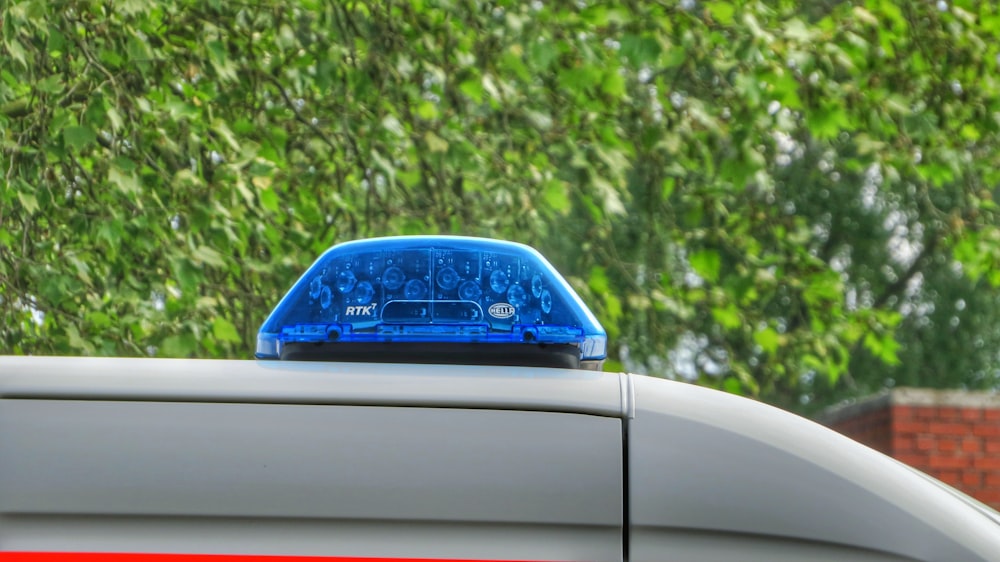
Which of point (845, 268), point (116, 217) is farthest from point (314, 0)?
point (845, 268)

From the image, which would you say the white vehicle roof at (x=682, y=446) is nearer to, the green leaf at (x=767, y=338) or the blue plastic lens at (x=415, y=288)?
the blue plastic lens at (x=415, y=288)

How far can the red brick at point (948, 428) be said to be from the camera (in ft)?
35.3

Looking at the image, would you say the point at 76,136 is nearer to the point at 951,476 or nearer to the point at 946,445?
the point at 946,445

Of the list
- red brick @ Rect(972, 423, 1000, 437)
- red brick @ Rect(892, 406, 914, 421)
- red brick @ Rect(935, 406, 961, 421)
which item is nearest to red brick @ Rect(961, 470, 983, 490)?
red brick @ Rect(972, 423, 1000, 437)

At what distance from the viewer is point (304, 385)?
5.04 feet

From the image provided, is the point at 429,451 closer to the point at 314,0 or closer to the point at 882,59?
the point at 314,0

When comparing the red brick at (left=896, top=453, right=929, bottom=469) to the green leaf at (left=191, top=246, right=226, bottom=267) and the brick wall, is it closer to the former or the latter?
the brick wall

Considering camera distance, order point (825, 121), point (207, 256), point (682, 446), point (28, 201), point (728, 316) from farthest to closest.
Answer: point (728, 316), point (825, 121), point (207, 256), point (28, 201), point (682, 446)

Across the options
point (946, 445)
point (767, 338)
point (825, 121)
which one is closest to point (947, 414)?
point (946, 445)

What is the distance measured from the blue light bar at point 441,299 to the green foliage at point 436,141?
2850mm

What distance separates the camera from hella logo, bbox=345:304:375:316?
1.70 metres

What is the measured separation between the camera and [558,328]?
169 centimetres

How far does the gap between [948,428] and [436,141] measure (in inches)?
254

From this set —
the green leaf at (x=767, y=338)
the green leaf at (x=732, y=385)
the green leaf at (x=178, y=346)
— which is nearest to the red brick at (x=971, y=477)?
the green leaf at (x=767, y=338)
